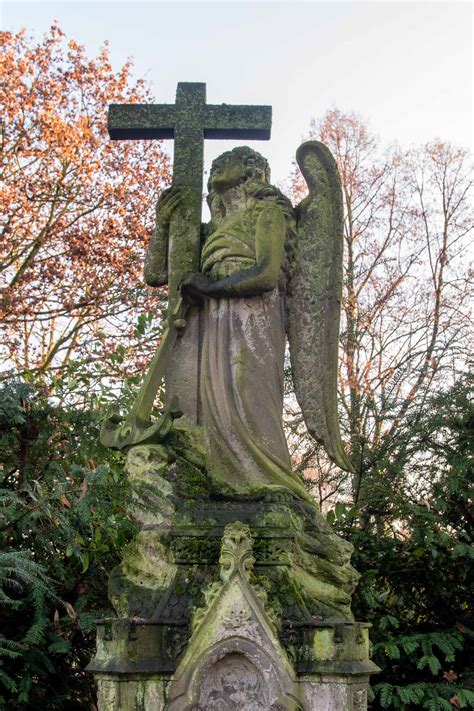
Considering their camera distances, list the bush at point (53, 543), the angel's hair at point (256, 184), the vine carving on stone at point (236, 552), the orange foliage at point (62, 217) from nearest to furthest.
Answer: the vine carving on stone at point (236, 552) < the bush at point (53, 543) < the angel's hair at point (256, 184) < the orange foliage at point (62, 217)

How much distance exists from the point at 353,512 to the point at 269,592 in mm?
4058

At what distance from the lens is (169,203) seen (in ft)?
20.0

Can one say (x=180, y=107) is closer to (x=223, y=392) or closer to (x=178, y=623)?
(x=223, y=392)

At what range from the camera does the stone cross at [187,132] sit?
6004 mm

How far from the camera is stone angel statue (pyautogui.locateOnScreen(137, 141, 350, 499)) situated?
Answer: 5.28 m

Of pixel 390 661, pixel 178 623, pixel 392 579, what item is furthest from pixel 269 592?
pixel 392 579

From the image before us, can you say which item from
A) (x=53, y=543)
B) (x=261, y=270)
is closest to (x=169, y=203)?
(x=261, y=270)

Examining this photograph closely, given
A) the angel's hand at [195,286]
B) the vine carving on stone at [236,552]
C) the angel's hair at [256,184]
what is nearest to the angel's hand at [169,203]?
the angel's hair at [256,184]

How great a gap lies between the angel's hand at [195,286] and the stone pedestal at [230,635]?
62.1 inches

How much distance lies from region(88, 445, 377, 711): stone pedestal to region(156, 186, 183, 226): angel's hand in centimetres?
234

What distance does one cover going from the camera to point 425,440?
336 inches

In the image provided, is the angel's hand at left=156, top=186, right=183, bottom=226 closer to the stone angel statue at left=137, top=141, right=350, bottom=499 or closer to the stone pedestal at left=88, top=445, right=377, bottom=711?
the stone angel statue at left=137, top=141, right=350, bottom=499

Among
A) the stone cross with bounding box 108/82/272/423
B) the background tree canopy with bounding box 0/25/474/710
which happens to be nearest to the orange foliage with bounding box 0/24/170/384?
the background tree canopy with bounding box 0/25/474/710

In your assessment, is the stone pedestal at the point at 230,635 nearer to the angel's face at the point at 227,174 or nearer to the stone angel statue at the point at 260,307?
the stone angel statue at the point at 260,307
